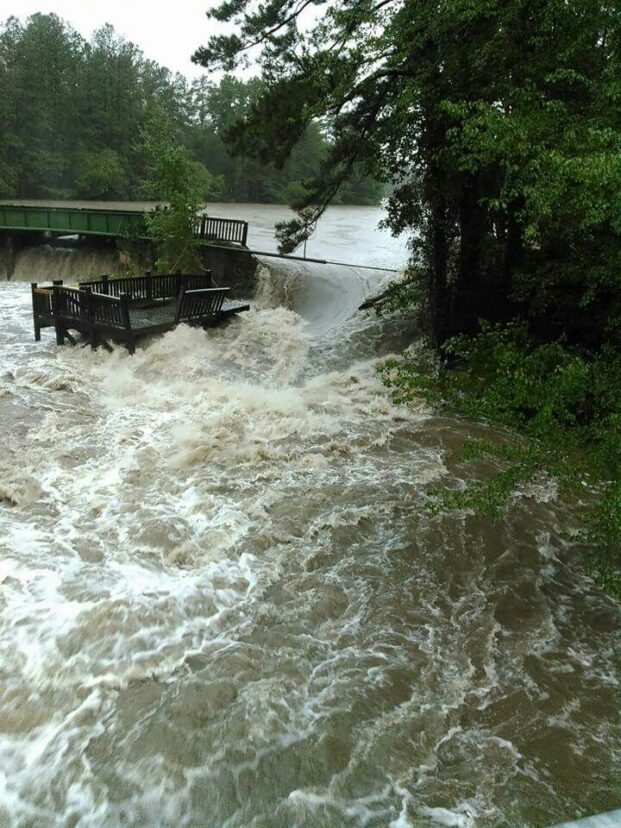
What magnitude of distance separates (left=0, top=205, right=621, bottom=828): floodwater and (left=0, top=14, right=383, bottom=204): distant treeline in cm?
3154

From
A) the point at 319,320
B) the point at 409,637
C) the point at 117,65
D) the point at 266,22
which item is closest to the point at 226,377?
the point at 319,320

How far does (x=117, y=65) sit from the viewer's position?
47344 millimetres

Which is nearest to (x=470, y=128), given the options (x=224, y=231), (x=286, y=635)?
(x=286, y=635)

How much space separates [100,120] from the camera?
4478 cm

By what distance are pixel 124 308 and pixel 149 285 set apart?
2.30 metres

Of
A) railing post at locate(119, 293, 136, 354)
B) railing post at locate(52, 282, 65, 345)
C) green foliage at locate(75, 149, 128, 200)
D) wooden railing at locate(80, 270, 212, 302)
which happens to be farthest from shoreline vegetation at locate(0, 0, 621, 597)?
green foliage at locate(75, 149, 128, 200)

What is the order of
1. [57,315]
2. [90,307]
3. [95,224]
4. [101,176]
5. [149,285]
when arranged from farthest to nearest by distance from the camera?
[101,176] < [95,224] < [149,285] < [57,315] < [90,307]

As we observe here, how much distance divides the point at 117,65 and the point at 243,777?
56.3 meters

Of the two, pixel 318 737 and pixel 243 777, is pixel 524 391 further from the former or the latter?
pixel 243 777

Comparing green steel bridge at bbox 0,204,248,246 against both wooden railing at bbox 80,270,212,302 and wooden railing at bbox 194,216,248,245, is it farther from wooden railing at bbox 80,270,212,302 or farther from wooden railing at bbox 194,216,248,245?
wooden railing at bbox 80,270,212,302

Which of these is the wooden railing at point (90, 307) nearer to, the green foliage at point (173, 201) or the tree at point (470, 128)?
the tree at point (470, 128)

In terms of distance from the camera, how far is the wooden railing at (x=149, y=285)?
1272 centimetres

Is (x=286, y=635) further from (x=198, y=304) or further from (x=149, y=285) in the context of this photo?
(x=149, y=285)

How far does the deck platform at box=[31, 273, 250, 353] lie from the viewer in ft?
39.0
